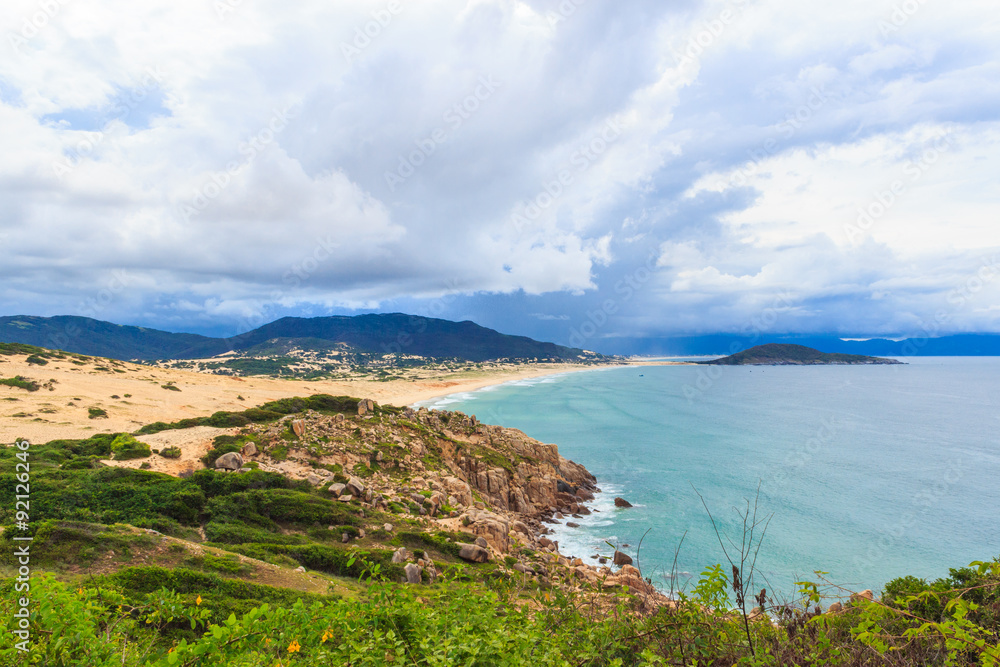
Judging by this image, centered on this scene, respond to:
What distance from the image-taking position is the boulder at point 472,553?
17.5 metres

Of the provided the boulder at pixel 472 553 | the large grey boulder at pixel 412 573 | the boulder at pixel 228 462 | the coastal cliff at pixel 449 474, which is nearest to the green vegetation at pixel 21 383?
the coastal cliff at pixel 449 474

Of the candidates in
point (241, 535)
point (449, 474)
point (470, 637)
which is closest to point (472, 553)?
point (241, 535)

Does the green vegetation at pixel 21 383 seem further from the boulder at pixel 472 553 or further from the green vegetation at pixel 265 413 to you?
the boulder at pixel 472 553

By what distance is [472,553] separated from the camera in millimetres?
17562

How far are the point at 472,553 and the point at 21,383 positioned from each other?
43827 millimetres

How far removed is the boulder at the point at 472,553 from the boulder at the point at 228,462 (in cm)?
1178

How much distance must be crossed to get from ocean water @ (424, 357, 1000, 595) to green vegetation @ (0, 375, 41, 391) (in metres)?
44.4

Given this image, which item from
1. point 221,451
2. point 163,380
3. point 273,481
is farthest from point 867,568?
point 163,380

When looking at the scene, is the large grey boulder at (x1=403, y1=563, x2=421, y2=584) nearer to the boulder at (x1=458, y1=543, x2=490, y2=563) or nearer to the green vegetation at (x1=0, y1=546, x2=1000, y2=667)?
the boulder at (x1=458, y1=543, x2=490, y2=563)

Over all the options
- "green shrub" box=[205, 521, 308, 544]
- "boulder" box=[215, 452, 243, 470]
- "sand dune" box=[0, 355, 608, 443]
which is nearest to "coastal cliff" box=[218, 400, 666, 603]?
"boulder" box=[215, 452, 243, 470]

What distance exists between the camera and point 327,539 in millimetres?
16656

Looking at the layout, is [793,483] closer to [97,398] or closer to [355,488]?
[355,488]

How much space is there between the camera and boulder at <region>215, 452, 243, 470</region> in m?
21.0

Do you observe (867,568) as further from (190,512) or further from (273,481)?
(190,512)
